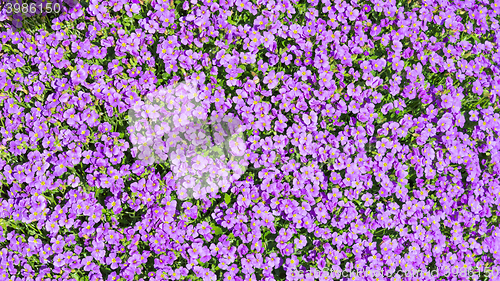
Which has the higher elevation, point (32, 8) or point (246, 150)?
point (32, 8)

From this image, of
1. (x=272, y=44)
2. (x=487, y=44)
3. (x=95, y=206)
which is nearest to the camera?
(x=95, y=206)

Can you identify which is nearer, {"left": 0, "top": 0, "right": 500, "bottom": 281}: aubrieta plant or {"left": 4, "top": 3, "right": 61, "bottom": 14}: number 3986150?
{"left": 0, "top": 0, "right": 500, "bottom": 281}: aubrieta plant

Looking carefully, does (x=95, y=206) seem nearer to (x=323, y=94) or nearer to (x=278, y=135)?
(x=278, y=135)

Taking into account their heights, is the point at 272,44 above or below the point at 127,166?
above

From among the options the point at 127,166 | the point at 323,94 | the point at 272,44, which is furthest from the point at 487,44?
the point at 127,166

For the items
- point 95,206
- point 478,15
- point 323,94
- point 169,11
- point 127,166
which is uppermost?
point 478,15
